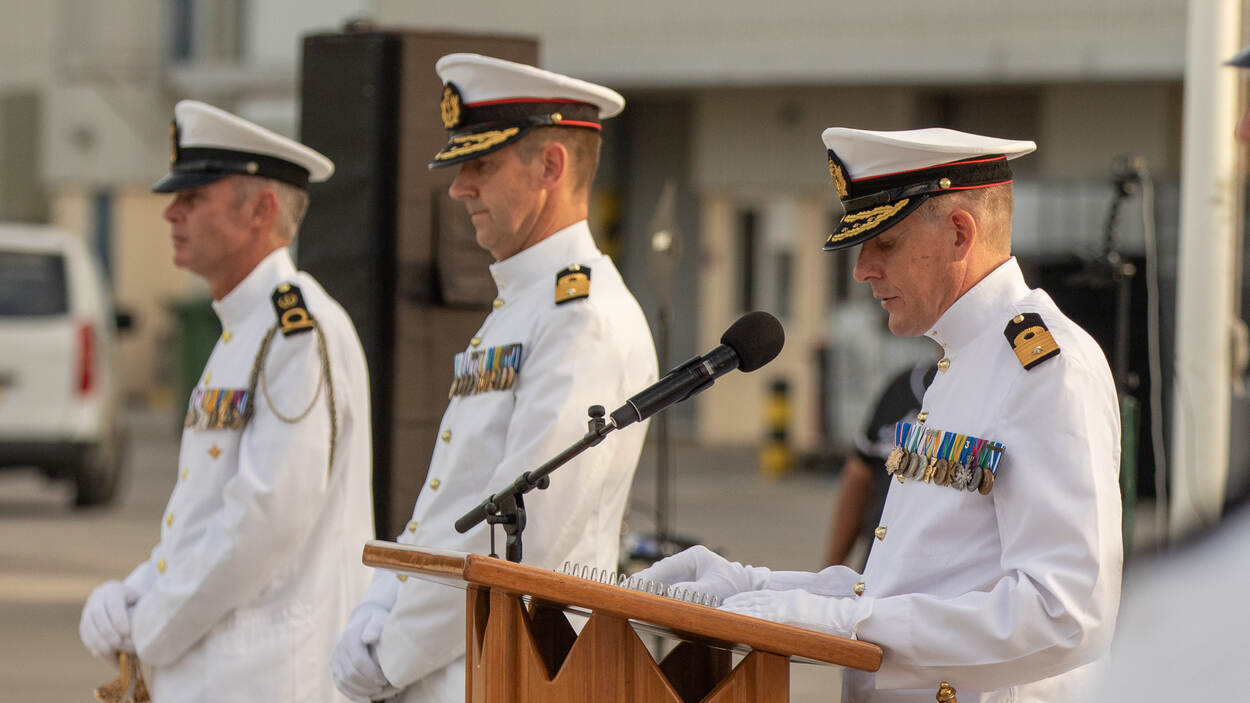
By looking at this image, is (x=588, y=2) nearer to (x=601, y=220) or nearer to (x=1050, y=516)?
(x=601, y=220)

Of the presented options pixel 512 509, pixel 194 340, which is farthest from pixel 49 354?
pixel 512 509

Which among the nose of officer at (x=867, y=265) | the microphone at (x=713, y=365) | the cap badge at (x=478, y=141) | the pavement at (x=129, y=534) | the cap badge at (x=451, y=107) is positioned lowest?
the pavement at (x=129, y=534)

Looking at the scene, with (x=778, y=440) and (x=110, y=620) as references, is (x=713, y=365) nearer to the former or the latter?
(x=110, y=620)

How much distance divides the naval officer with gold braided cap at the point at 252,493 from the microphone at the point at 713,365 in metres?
1.15

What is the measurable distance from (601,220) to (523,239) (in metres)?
17.1

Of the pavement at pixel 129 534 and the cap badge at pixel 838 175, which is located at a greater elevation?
the cap badge at pixel 838 175

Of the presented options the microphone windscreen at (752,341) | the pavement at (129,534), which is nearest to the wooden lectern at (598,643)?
the microphone windscreen at (752,341)

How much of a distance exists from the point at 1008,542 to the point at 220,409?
186cm

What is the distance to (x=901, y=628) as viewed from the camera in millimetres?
2055

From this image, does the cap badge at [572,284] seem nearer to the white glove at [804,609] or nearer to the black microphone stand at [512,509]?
the black microphone stand at [512,509]

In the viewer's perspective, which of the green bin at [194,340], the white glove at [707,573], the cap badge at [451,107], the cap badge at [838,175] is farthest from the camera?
the green bin at [194,340]

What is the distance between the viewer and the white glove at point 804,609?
2.03 m

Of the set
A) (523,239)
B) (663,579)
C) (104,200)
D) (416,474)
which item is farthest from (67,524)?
(104,200)

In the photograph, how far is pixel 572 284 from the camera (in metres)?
3.03
